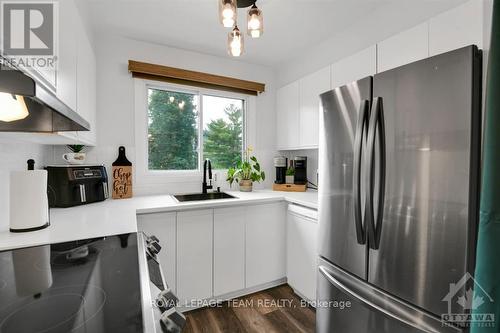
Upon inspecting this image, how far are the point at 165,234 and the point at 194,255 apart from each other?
30 cm

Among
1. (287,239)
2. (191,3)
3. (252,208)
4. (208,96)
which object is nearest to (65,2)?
(191,3)

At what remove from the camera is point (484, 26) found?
110 cm

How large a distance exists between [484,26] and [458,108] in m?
0.60

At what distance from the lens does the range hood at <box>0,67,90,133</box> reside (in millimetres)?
488

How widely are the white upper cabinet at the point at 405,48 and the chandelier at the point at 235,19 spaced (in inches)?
37.4

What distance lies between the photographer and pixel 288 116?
2555 mm

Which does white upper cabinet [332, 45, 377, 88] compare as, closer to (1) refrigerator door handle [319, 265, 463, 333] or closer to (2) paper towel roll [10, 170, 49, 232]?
(1) refrigerator door handle [319, 265, 463, 333]

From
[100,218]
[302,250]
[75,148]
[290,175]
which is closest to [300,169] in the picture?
[290,175]

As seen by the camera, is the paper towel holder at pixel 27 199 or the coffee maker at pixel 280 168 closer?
the paper towel holder at pixel 27 199

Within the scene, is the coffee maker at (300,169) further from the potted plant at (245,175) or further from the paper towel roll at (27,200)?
the paper towel roll at (27,200)

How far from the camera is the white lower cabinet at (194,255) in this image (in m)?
1.76

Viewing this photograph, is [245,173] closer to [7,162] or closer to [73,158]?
[73,158]

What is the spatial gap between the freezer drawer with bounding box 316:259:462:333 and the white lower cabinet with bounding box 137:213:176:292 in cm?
108

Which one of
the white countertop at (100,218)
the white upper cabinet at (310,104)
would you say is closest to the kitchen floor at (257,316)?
the white countertop at (100,218)
